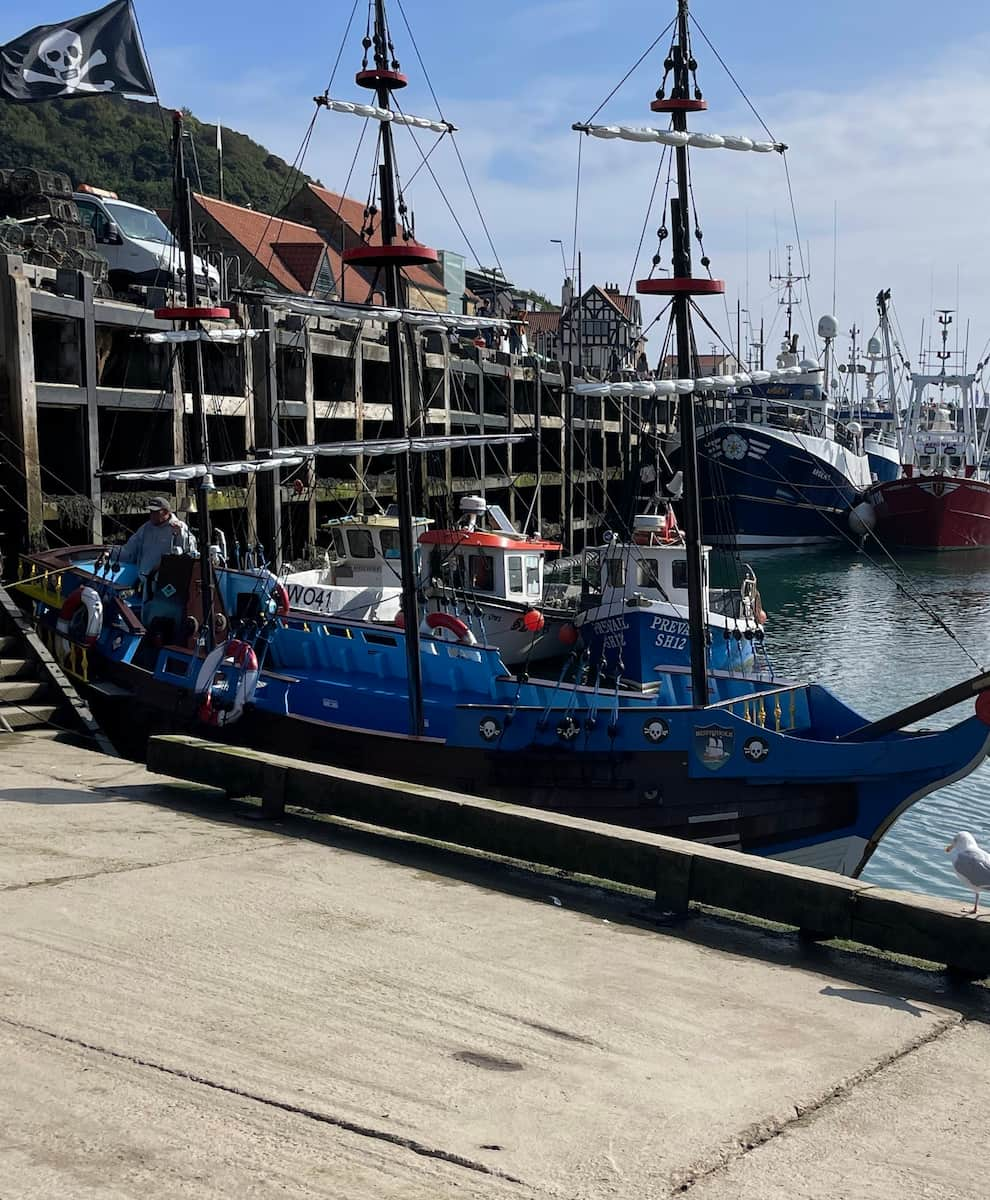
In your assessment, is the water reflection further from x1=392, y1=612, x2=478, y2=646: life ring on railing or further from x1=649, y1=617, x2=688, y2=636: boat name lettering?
x1=392, y1=612, x2=478, y2=646: life ring on railing

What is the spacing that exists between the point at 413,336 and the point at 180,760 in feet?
61.1

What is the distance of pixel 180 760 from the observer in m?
10.5

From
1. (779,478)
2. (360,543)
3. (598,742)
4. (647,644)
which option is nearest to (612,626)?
(647,644)

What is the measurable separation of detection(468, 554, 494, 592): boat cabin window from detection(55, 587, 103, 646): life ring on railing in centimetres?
858

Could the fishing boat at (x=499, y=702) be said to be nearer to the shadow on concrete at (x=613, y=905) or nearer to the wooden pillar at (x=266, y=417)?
the shadow on concrete at (x=613, y=905)

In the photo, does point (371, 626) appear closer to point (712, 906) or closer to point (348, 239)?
point (712, 906)

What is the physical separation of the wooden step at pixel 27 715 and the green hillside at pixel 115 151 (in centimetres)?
7653

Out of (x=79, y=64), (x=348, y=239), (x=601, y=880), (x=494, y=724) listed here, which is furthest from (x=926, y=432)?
(x=601, y=880)

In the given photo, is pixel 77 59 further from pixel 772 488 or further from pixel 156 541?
pixel 772 488

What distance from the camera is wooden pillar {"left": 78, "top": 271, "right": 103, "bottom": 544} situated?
21953 mm

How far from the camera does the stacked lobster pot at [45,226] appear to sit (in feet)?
82.3

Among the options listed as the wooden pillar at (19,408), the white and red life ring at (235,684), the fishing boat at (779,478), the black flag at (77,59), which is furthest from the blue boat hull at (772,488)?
the white and red life ring at (235,684)

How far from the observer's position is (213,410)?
2541cm

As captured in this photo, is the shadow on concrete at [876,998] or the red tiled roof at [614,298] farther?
the red tiled roof at [614,298]
